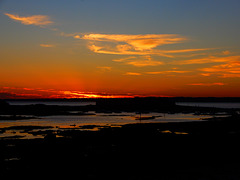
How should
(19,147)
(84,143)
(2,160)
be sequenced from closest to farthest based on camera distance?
(2,160) → (19,147) → (84,143)

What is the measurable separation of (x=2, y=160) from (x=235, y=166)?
15389 mm

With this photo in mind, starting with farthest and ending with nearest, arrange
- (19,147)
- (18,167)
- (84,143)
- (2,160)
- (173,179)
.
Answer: (84,143), (19,147), (2,160), (18,167), (173,179)

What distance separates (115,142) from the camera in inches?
1176

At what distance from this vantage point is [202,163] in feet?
69.8

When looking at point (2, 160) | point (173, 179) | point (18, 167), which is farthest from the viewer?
point (2, 160)

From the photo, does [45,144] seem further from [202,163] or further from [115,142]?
[202,163]

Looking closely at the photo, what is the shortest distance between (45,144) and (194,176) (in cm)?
1434

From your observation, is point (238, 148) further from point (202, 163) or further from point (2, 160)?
point (2, 160)

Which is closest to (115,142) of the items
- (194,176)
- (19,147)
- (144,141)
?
(144,141)

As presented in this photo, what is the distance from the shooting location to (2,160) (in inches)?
829

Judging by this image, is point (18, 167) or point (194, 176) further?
point (18, 167)

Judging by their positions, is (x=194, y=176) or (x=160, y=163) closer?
(x=194, y=176)

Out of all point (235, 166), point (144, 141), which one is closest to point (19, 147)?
point (144, 141)

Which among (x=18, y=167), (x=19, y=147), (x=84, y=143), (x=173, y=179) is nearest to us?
(x=173, y=179)
